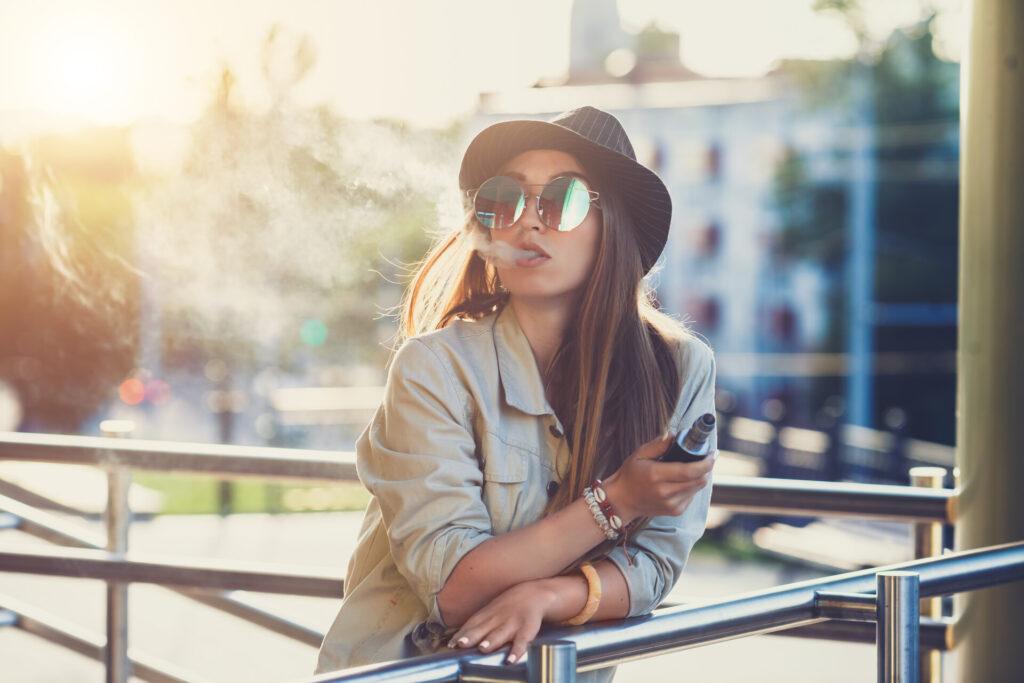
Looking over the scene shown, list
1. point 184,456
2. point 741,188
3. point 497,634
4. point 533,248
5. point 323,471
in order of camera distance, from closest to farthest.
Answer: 1. point 497,634
2. point 533,248
3. point 323,471
4. point 184,456
5. point 741,188

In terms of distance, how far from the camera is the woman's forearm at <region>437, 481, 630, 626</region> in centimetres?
161

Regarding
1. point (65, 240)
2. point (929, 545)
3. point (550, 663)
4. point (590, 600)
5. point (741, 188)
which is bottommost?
point (550, 663)

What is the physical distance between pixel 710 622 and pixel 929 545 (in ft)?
4.09

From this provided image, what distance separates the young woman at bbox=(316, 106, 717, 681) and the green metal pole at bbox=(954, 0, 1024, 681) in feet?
2.22

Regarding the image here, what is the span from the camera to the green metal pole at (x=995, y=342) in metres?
2.29

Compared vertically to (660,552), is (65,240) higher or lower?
higher

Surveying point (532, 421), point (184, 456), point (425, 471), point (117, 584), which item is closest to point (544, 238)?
point (532, 421)

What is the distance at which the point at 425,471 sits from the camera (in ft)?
5.46

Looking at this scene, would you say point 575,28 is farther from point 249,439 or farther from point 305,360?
point 249,439

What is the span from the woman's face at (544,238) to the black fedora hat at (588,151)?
0.07 ft

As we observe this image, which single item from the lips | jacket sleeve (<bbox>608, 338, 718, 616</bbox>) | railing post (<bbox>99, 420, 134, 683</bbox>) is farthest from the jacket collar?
railing post (<bbox>99, 420, 134, 683</bbox>)

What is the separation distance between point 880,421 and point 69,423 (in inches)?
922

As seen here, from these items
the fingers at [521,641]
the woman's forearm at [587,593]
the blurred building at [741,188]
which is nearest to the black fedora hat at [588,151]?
the woman's forearm at [587,593]

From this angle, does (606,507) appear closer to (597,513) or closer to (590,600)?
(597,513)
